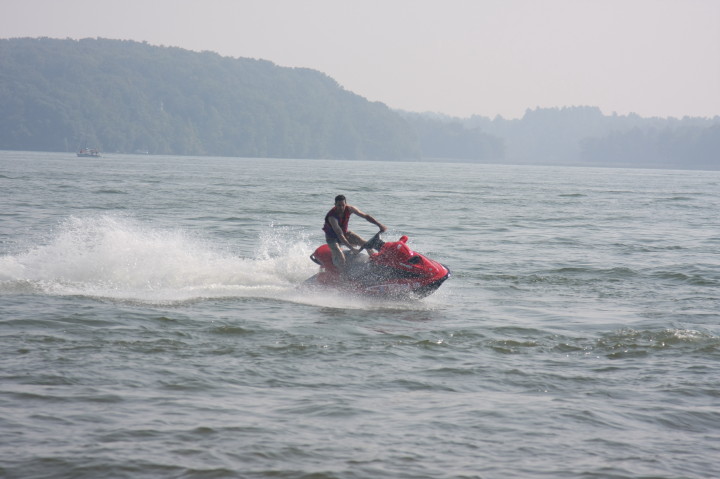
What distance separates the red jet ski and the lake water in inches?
8.5

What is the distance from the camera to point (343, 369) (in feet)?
29.6

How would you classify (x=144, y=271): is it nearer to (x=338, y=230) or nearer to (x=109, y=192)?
(x=338, y=230)

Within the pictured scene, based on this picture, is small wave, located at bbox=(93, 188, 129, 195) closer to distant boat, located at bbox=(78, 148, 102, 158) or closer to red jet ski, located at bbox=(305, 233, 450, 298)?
red jet ski, located at bbox=(305, 233, 450, 298)

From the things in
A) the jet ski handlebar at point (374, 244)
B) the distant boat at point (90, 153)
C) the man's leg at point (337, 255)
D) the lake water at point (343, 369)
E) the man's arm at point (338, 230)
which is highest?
the distant boat at point (90, 153)

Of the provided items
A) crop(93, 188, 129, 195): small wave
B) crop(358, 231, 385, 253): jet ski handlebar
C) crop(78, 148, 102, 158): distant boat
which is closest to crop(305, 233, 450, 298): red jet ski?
crop(358, 231, 385, 253): jet ski handlebar

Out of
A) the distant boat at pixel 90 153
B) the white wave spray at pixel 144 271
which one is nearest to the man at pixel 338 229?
the white wave spray at pixel 144 271

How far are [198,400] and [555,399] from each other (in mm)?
3258

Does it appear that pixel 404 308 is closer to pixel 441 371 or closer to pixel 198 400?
pixel 441 371

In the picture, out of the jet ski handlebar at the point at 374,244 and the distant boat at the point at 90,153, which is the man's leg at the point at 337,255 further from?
the distant boat at the point at 90,153

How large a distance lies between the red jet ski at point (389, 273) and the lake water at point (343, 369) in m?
0.22

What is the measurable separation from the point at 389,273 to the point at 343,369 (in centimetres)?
396

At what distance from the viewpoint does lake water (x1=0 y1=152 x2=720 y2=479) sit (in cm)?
666

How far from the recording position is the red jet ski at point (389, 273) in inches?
502

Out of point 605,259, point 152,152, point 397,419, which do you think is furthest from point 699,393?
point 152,152
